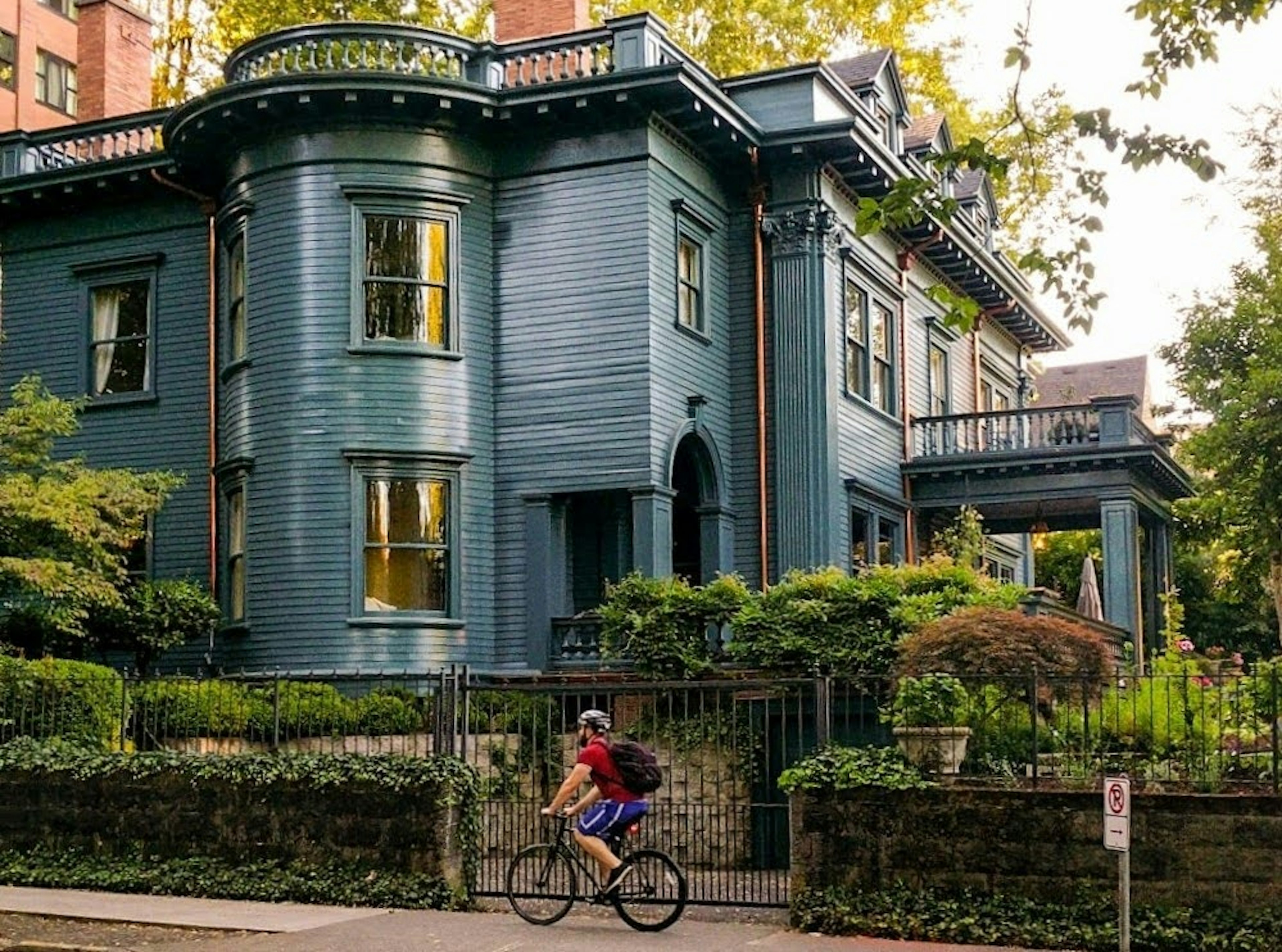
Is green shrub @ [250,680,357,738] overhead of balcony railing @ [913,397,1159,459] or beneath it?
beneath

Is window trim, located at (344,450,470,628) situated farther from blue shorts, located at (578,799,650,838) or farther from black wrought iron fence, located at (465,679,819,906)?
blue shorts, located at (578,799,650,838)

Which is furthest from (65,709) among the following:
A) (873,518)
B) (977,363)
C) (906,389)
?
(977,363)

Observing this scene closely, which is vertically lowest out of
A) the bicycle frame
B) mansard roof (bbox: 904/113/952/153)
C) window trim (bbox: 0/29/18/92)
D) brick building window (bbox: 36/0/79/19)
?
the bicycle frame

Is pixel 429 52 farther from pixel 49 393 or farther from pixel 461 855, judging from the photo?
pixel 461 855

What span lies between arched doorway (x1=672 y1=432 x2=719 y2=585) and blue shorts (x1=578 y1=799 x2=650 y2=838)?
10070 millimetres

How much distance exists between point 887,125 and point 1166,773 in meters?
18.6

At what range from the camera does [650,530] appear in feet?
78.1

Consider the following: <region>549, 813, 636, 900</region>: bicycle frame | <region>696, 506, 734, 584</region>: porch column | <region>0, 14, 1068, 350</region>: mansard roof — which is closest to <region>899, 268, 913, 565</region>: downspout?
<region>0, 14, 1068, 350</region>: mansard roof

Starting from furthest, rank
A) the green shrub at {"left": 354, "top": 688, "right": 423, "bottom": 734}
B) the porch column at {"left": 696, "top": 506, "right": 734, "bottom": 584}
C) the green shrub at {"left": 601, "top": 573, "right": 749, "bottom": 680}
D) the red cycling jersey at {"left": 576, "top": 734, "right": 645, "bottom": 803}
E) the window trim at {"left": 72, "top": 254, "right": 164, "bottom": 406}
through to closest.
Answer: the window trim at {"left": 72, "top": 254, "right": 164, "bottom": 406} → the porch column at {"left": 696, "top": 506, "right": 734, "bottom": 584} → the green shrub at {"left": 601, "top": 573, "right": 749, "bottom": 680} → the green shrub at {"left": 354, "top": 688, "right": 423, "bottom": 734} → the red cycling jersey at {"left": 576, "top": 734, "right": 645, "bottom": 803}

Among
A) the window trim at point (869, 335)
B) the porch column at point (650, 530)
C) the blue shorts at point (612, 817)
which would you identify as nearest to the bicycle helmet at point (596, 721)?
the blue shorts at point (612, 817)

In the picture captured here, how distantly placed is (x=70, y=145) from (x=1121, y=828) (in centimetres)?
2160

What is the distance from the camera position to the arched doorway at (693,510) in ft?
84.5

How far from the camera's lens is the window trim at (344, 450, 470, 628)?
2364 centimetres

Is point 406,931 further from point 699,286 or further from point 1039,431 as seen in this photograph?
point 1039,431
